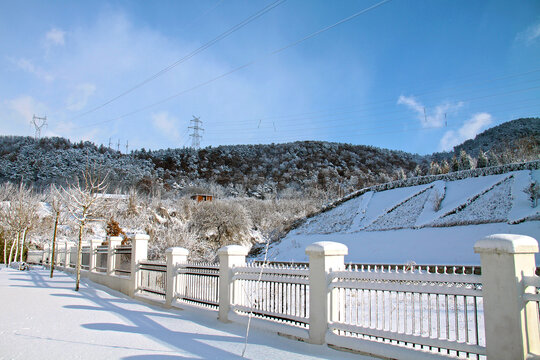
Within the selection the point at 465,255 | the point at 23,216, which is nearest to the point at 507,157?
the point at 465,255

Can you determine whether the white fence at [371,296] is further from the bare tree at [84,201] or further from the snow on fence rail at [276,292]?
the bare tree at [84,201]

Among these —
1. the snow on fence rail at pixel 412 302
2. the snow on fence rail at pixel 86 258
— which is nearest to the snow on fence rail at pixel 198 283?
the snow on fence rail at pixel 412 302

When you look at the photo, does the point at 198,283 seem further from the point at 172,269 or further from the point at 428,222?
the point at 428,222

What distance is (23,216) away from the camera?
30281 mm

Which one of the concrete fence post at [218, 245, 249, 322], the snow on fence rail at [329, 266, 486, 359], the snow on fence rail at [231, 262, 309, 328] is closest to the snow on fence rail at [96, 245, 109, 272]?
the concrete fence post at [218, 245, 249, 322]

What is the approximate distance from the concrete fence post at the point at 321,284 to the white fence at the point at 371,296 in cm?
2

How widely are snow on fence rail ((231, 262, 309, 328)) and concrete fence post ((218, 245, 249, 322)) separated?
0.46 feet

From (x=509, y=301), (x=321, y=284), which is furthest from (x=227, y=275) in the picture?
(x=509, y=301)

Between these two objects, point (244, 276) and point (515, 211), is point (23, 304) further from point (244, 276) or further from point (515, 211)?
point (515, 211)

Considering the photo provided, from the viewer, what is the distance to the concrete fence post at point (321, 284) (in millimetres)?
6074

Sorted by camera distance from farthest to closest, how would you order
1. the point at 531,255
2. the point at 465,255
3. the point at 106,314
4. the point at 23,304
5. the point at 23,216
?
the point at 23,216 → the point at 465,255 → the point at 23,304 → the point at 106,314 → the point at 531,255

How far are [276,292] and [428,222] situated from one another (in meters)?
23.8

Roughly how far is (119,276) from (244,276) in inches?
319

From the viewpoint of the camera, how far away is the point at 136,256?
1248 cm
